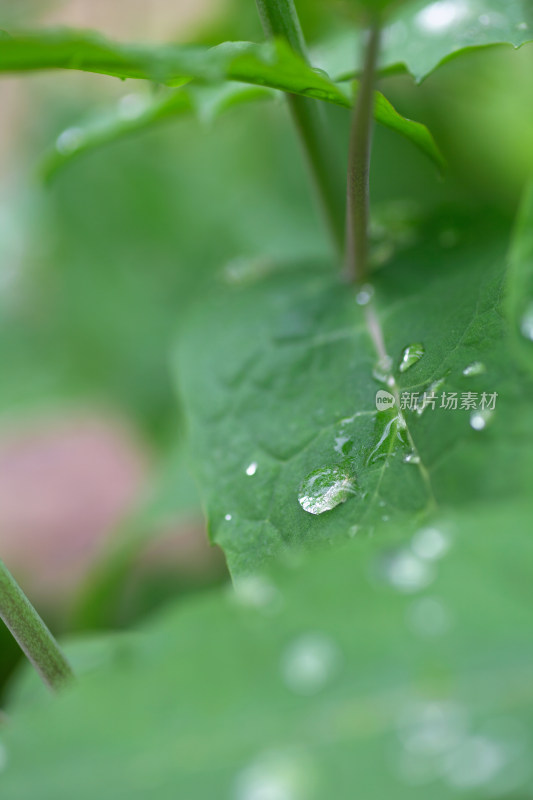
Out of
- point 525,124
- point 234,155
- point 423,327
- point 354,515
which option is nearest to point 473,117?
point 525,124

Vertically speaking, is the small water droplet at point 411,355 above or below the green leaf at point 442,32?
below

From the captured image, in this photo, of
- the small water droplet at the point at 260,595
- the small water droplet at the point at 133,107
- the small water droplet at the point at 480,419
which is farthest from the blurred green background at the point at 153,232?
the small water droplet at the point at 260,595

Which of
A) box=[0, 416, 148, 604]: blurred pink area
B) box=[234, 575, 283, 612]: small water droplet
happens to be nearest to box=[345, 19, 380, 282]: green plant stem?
box=[234, 575, 283, 612]: small water droplet

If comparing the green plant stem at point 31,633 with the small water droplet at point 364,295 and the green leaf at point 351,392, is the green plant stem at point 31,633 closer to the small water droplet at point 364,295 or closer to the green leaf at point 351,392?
the green leaf at point 351,392

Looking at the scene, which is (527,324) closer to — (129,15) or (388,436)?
(388,436)

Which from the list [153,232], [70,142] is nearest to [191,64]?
[70,142]

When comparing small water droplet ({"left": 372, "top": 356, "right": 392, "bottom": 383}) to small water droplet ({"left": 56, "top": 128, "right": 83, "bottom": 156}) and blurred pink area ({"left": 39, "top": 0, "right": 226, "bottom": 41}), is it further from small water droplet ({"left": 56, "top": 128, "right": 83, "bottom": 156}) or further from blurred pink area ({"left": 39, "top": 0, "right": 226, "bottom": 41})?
blurred pink area ({"left": 39, "top": 0, "right": 226, "bottom": 41})
